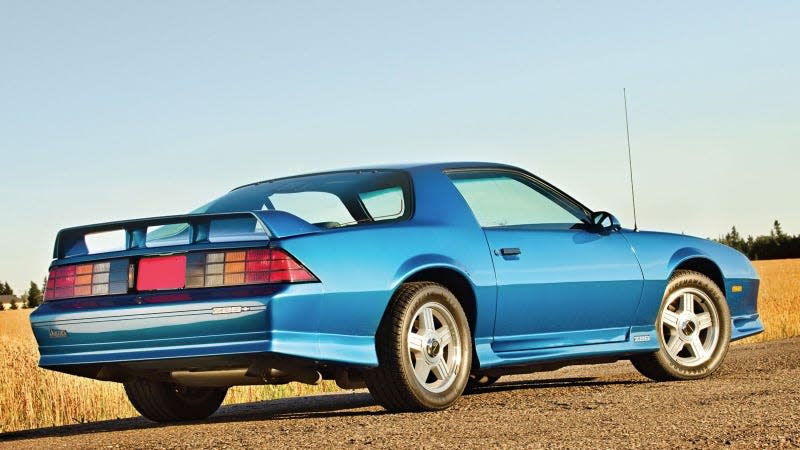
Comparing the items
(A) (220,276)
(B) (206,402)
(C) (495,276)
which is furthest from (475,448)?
(B) (206,402)

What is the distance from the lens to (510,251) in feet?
23.5

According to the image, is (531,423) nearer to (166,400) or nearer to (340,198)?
(340,198)

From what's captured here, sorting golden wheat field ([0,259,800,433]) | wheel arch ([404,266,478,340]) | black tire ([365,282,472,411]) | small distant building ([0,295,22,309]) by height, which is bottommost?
golden wheat field ([0,259,800,433])

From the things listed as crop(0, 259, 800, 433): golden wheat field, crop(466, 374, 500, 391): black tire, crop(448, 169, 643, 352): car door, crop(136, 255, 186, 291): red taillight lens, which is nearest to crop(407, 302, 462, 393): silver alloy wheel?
crop(448, 169, 643, 352): car door

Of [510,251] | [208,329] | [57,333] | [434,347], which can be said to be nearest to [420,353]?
[434,347]

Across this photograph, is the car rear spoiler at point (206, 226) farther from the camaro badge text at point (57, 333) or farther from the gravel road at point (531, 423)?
the gravel road at point (531, 423)

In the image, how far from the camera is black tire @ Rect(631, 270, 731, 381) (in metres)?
8.20

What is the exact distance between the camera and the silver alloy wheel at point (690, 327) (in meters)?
8.30

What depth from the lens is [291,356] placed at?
19.6 feet

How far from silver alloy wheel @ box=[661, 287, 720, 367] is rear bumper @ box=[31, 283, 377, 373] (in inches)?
110

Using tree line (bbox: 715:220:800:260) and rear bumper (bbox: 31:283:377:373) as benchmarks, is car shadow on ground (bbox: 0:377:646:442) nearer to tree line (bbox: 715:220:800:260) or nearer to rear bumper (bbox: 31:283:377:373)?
rear bumper (bbox: 31:283:377:373)

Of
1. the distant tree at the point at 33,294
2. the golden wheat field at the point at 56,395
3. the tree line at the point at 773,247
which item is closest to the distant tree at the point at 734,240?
the tree line at the point at 773,247

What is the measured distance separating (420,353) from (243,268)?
113 centimetres

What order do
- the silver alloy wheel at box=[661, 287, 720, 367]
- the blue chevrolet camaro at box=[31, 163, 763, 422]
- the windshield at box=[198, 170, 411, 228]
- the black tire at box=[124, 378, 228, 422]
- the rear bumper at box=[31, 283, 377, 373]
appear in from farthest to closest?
the silver alloy wheel at box=[661, 287, 720, 367], the black tire at box=[124, 378, 228, 422], the windshield at box=[198, 170, 411, 228], the blue chevrolet camaro at box=[31, 163, 763, 422], the rear bumper at box=[31, 283, 377, 373]
